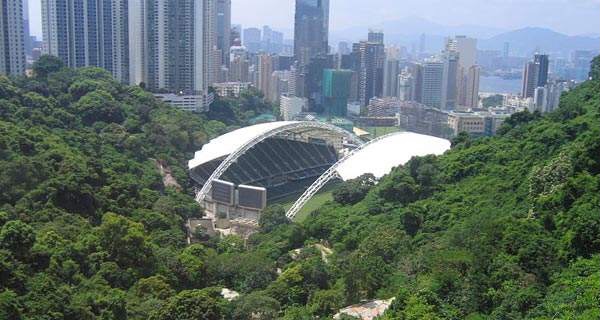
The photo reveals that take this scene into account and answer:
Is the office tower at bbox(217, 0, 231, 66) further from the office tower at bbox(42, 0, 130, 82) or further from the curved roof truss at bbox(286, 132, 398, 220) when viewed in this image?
the curved roof truss at bbox(286, 132, 398, 220)

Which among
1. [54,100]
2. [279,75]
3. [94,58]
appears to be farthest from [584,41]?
[54,100]

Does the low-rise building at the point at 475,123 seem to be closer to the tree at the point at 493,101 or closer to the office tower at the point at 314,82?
the office tower at the point at 314,82

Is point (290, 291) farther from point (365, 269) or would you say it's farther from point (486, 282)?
point (486, 282)

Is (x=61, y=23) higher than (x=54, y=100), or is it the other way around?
(x=61, y=23)

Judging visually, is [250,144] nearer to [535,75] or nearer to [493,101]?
[535,75]

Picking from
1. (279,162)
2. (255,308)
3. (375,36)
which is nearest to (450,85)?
(375,36)

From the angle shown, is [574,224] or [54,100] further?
[54,100]
